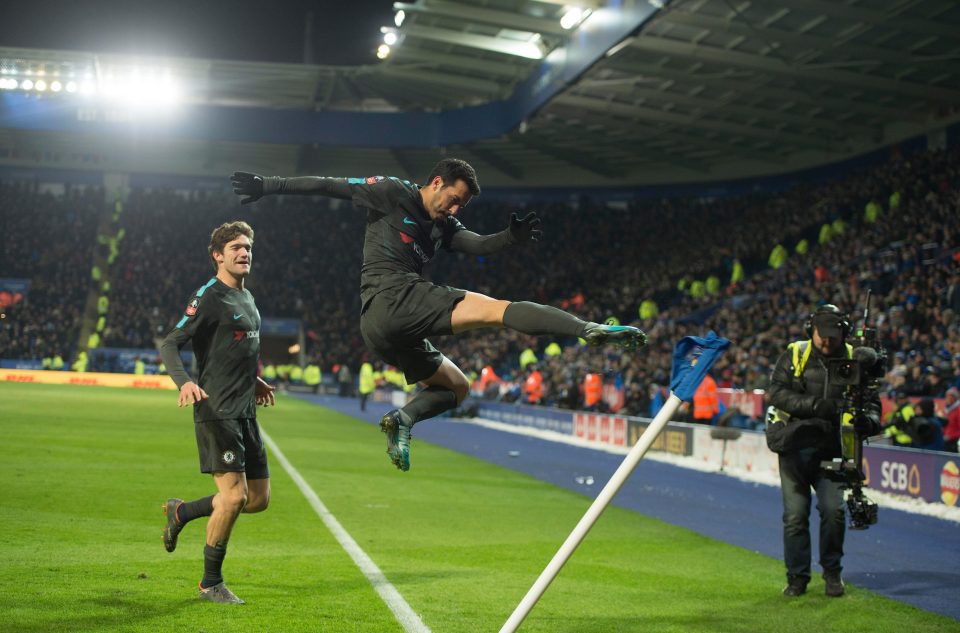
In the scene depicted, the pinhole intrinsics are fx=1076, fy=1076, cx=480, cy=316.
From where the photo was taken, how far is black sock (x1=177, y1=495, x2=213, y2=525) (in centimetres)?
706

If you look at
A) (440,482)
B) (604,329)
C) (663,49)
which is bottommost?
(440,482)

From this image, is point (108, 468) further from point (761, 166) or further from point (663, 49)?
point (761, 166)

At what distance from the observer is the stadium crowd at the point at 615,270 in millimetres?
25000

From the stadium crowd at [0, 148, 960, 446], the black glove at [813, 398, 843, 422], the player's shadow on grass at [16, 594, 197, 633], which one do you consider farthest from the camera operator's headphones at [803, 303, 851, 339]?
the stadium crowd at [0, 148, 960, 446]

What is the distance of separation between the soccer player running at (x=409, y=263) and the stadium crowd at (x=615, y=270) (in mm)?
12492

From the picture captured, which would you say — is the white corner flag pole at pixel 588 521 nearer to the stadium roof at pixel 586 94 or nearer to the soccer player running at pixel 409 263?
the soccer player running at pixel 409 263

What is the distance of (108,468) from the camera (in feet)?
47.8

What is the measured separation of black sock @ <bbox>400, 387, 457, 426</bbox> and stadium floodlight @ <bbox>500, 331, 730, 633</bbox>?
1962 mm

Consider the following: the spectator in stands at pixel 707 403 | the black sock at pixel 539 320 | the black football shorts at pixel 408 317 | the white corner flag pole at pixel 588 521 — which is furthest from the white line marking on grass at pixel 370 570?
the spectator in stands at pixel 707 403

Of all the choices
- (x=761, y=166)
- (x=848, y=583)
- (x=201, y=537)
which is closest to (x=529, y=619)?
(x=848, y=583)

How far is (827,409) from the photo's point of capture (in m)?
8.02

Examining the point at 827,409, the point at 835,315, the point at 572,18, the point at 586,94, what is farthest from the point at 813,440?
the point at 586,94

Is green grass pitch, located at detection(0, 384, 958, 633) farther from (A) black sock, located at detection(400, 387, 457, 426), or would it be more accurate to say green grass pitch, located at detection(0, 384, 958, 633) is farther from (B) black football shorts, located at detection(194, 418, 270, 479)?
(A) black sock, located at detection(400, 387, 457, 426)

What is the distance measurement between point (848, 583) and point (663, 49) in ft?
73.2
